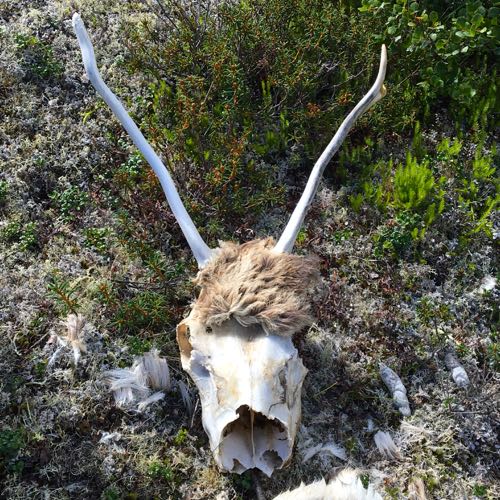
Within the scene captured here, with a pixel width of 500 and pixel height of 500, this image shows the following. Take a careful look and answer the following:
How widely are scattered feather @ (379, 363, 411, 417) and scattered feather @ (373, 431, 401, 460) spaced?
0.24 m

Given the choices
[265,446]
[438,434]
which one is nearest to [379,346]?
[438,434]

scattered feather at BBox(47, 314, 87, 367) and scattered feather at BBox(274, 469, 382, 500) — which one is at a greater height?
scattered feather at BBox(47, 314, 87, 367)

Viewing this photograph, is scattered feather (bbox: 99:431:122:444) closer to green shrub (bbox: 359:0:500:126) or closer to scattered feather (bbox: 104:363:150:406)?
scattered feather (bbox: 104:363:150:406)

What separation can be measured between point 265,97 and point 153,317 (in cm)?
222

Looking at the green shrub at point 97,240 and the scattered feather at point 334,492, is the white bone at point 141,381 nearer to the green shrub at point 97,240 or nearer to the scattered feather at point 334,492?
the green shrub at point 97,240

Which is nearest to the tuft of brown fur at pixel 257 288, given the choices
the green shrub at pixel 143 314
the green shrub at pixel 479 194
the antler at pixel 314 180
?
the antler at pixel 314 180

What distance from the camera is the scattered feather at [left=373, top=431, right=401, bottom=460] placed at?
3977mm

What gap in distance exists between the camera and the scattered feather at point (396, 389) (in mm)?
4180

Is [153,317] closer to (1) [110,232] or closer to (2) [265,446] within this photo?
(1) [110,232]

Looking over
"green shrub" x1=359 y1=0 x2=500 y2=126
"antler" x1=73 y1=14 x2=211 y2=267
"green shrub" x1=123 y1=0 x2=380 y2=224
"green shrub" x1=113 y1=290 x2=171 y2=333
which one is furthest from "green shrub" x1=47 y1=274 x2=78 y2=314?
"green shrub" x1=359 y1=0 x2=500 y2=126

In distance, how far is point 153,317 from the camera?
4.27 m

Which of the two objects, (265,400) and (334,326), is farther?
(334,326)

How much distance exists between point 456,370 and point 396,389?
0.48 m

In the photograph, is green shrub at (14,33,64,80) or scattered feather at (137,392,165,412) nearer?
scattered feather at (137,392,165,412)
